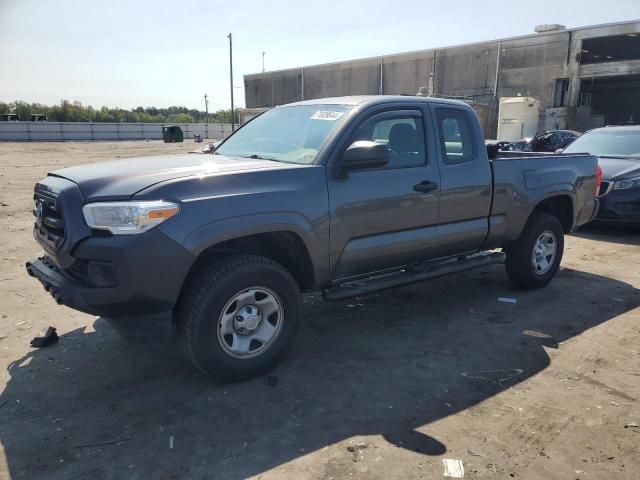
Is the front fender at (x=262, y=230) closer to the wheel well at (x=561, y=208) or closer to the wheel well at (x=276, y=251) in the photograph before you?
the wheel well at (x=276, y=251)

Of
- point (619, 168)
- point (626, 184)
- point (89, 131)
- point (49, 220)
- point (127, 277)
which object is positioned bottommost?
point (127, 277)

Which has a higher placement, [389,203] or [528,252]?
[389,203]

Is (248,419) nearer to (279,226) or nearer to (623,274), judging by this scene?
(279,226)

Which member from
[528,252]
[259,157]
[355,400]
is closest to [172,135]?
[528,252]

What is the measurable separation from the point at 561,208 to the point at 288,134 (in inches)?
138

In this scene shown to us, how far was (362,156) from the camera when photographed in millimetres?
3719

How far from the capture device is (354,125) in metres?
4.03

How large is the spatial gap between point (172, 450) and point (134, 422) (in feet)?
1.37

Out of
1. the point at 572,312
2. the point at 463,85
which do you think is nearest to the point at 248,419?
the point at 572,312

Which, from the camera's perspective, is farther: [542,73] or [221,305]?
[542,73]

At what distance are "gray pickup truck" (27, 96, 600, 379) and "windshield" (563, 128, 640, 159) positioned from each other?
475 cm

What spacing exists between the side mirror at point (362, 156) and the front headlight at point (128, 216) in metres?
1.34

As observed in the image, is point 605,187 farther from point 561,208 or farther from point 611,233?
point 561,208

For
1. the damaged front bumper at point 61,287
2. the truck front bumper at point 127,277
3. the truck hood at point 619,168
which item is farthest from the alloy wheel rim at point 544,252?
the damaged front bumper at point 61,287
